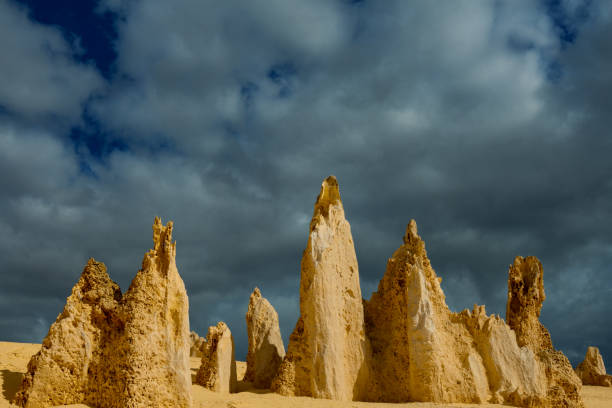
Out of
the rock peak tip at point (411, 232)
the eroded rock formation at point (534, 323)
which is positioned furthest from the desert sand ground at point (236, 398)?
the rock peak tip at point (411, 232)

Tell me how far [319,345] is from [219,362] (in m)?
2.76

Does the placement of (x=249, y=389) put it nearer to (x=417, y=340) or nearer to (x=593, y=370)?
(x=417, y=340)

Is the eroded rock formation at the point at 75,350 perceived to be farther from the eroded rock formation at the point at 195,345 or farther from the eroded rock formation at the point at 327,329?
the eroded rock formation at the point at 195,345

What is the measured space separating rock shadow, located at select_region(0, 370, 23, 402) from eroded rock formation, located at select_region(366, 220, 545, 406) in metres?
8.78

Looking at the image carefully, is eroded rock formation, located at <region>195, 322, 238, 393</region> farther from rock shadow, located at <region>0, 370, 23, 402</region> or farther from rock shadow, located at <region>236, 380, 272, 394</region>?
rock shadow, located at <region>0, 370, 23, 402</region>

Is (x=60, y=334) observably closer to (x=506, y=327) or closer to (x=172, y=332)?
(x=172, y=332)

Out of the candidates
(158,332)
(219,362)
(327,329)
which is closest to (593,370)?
(327,329)

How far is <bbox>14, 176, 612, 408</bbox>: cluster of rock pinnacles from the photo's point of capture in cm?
1146

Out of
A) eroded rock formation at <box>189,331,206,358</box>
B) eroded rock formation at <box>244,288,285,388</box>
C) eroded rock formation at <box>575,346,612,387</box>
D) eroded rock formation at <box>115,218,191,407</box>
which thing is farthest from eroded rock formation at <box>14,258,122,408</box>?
eroded rock formation at <box>575,346,612,387</box>

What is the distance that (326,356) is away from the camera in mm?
14180

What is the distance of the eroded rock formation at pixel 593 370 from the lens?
31.5 meters

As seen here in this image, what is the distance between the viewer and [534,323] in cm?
1889

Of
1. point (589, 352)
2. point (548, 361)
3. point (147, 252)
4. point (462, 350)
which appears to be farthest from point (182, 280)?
point (589, 352)

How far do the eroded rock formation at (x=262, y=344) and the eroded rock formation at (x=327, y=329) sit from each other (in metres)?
2.10
